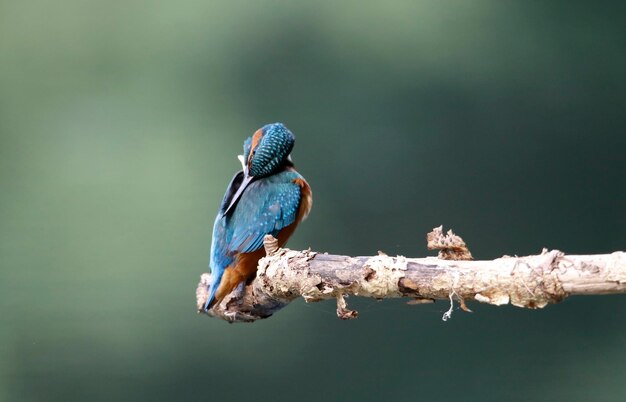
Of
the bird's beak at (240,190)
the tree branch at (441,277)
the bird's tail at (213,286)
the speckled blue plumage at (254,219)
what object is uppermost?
the bird's beak at (240,190)

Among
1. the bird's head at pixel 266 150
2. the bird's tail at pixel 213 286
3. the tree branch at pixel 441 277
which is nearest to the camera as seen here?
the tree branch at pixel 441 277

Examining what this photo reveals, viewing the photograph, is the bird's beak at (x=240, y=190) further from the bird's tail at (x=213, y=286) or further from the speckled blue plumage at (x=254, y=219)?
the bird's tail at (x=213, y=286)

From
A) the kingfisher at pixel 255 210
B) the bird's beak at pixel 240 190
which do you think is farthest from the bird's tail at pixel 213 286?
the bird's beak at pixel 240 190

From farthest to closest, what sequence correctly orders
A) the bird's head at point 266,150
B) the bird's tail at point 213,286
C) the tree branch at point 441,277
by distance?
the bird's head at point 266,150, the bird's tail at point 213,286, the tree branch at point 441,277

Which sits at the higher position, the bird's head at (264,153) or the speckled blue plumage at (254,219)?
the bird's head at (264,153)

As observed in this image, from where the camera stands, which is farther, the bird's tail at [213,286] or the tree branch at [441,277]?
the bird's tail at [213,286]

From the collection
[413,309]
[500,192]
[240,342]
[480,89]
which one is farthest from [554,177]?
[240,342]
